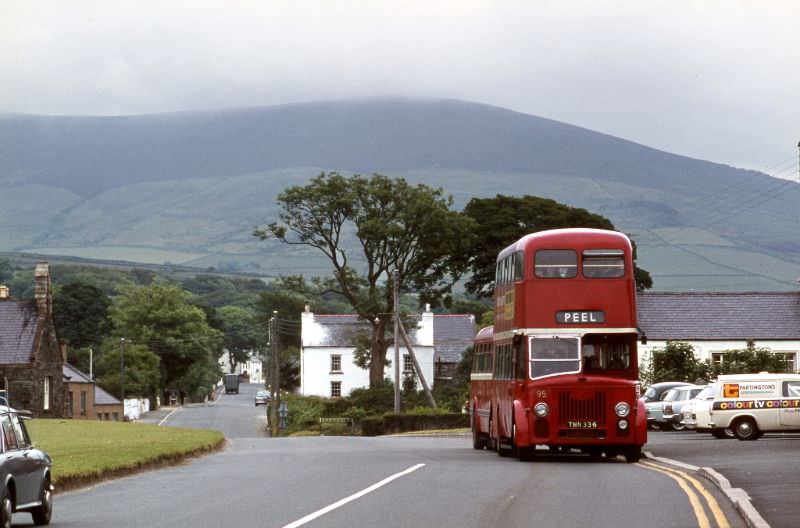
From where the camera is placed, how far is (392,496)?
22.4 metres

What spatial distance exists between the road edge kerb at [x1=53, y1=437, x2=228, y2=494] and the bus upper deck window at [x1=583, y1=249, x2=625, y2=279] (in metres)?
10.5

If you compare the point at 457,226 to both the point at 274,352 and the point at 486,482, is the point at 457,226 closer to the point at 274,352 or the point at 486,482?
the point at 274,352

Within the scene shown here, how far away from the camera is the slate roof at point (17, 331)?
81750 mm

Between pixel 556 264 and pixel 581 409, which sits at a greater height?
pixel 556 264

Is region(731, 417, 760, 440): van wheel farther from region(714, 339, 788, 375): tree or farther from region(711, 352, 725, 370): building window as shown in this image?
region(711, 352, 725, 370): building window

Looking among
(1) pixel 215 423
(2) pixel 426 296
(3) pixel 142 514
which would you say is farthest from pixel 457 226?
(3) pixel 142 514

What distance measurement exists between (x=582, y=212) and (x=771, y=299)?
26.0m

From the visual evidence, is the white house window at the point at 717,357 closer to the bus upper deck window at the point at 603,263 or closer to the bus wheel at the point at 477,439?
the bus wheel at the point at 477,439

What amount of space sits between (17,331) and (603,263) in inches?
2226

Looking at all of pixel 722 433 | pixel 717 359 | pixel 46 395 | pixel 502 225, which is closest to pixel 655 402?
pixel 722 433

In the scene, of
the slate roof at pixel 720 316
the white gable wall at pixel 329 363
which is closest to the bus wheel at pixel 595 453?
the slate roof at pixel 720 316

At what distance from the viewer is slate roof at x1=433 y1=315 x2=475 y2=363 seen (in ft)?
413

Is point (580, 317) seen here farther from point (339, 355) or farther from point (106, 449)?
point (339, 355)

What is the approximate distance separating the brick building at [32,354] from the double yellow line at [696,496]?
56.2m
